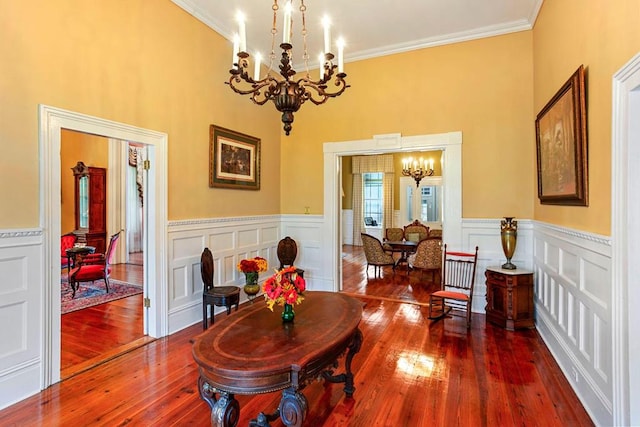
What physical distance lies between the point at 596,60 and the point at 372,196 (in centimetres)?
Result: 910

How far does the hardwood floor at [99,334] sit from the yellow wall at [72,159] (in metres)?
3.81

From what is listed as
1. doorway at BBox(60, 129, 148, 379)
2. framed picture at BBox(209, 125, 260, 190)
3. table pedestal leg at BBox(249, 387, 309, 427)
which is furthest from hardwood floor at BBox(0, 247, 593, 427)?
framed picture at BBox(209, 125, 260, 190)

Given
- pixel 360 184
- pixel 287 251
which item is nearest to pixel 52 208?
pixel 287 251

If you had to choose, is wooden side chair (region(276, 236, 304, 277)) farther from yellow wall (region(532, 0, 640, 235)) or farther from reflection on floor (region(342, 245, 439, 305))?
yellow wall (region(532, 0, 640, 235))

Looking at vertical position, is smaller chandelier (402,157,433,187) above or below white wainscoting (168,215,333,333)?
above

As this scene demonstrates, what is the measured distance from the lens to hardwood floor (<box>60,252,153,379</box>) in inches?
120

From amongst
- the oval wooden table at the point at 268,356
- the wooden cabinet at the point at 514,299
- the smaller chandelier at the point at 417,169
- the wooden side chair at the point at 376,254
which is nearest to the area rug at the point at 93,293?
the oval wooden table at the point at 268,356

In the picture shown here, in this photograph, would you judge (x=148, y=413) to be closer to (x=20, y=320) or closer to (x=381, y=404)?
(x=20, y=320)

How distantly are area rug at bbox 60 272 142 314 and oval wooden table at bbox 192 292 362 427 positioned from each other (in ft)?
11.9

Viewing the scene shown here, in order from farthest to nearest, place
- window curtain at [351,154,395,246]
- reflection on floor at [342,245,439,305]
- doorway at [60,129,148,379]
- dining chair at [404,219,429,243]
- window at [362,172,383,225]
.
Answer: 1. window at [362,172,383,225]
2. window curtain at [351,154,395,246]
3. dining chair at [404,219,429,243]
4. reflection on floor at [342,245,439,305]
5. doorway at [60,129,148,379]

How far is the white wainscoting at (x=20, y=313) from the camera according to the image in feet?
7.84

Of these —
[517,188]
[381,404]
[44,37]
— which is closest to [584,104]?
[517,188]

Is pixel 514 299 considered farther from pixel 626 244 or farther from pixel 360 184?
pixel 360 184

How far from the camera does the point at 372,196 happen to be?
11367 millimetres
